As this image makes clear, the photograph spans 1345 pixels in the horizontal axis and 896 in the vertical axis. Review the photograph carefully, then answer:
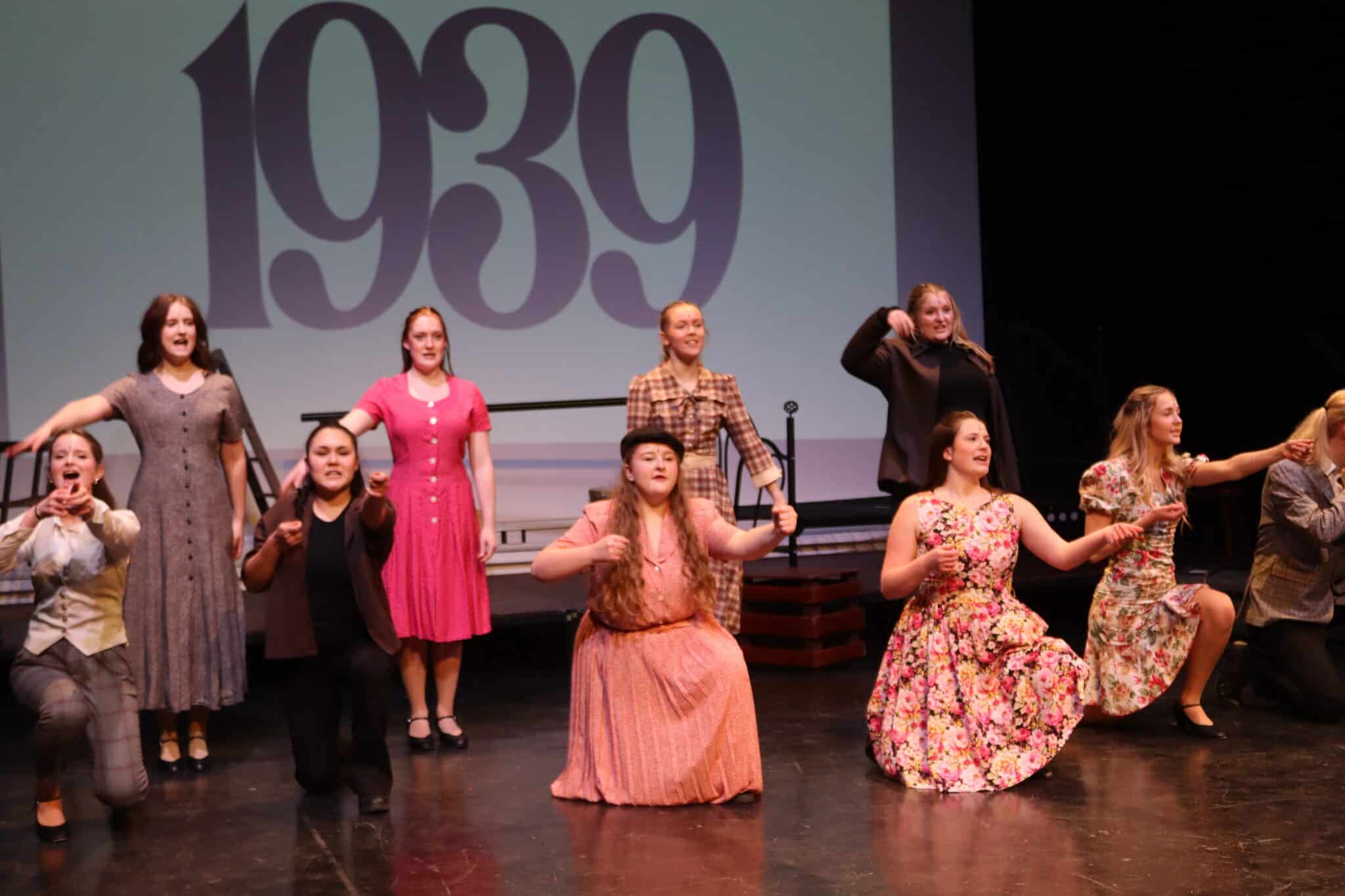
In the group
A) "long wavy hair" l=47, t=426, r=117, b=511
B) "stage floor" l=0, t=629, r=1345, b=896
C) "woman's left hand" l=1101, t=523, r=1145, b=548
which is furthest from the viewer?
"woman's left hand" l=1101, t=523, r=1145, b=548

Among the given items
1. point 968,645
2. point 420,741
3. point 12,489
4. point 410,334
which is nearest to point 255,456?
point 12,489

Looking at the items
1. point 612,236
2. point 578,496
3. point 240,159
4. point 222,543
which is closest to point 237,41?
point 240,159

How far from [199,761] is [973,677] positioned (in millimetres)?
2308

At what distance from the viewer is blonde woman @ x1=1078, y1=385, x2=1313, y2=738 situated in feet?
14.6

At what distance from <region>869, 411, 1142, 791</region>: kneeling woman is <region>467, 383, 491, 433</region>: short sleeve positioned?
54.5 inches

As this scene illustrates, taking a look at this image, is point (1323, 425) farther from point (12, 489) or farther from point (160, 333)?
point (12, 489)

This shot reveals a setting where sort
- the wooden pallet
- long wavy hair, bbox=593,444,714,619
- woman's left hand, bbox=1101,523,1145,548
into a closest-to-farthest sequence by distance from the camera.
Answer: long wavy hair, bbox=593,444,714,619 < woman's left hand, bbox=1101,523,1145,548 < the wooden pallet

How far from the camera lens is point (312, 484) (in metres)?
3.93

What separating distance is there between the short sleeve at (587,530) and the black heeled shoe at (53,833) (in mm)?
1421

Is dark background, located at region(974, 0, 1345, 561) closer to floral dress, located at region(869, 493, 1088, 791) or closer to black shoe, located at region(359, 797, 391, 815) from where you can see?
floral dress, located at region(869, 493, 1088, 791)

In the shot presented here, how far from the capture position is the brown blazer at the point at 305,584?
3.80 meters

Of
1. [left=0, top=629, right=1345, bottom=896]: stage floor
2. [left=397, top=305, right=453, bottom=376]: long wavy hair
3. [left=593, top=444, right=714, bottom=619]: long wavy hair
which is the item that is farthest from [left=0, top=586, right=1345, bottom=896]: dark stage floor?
[left=397, top=305, right=453, bottom=376]: long wavy hair

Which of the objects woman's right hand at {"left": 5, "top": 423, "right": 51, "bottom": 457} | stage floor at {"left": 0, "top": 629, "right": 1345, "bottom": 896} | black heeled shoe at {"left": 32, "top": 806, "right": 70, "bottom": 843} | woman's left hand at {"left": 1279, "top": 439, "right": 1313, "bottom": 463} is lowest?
stage floor at {"left": 0, "top": 629, "right": 1345, "bottom": 896}

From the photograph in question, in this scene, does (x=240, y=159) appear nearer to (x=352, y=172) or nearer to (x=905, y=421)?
(x=352, y=172)
